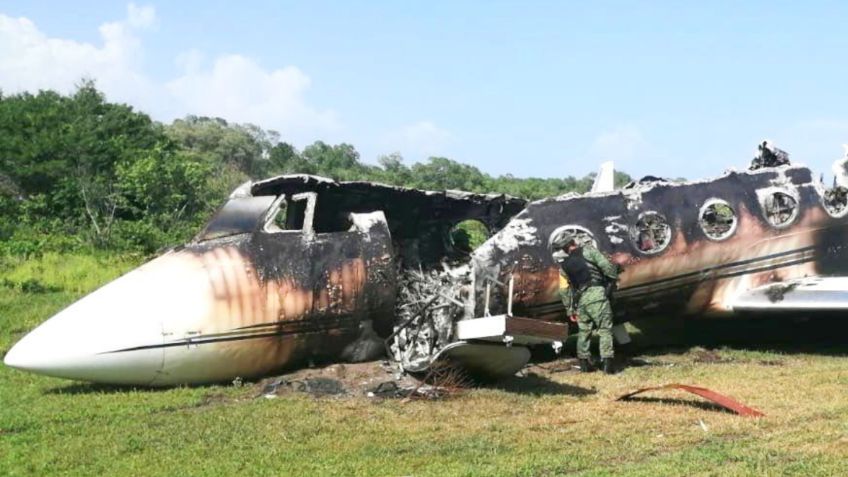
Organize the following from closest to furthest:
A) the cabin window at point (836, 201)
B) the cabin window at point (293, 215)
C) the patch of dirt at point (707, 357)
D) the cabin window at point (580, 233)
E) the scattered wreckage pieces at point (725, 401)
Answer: the scattered wreckage pieces at point (725, 401) → the cabin window at point (293, 215) → the cabin window at point (580, 233) → the patch of dirt at point (707, 357) → the cabin window at point (836, 201)

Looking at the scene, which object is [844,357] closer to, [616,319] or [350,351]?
[616,319]

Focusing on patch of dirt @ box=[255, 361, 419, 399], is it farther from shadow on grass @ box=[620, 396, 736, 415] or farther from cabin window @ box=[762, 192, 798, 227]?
cabin window @ box=[762, 192, 798, 227]

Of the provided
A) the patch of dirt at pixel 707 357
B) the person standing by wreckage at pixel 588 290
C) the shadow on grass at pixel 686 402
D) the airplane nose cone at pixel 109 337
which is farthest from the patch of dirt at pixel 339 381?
the patch of dirt at pixel 707 357

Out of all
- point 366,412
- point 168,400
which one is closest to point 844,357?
point 366,412

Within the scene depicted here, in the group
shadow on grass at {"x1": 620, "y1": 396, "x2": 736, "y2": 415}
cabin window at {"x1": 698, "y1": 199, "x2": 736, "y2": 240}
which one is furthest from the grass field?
cabin window at {"x1": 698, "y1": 199, "x2": 736, "y2": 240}

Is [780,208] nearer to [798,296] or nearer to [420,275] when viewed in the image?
[798,296]

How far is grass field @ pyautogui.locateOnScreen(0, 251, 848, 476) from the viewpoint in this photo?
27.7 ft

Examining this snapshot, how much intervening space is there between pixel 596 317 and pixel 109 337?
6.58m

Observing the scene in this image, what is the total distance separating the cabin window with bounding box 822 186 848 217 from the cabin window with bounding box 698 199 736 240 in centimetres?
187

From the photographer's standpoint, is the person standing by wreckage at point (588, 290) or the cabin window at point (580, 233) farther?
the cabin window at point (580, 233)

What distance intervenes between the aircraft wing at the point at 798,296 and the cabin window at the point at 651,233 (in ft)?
5.45

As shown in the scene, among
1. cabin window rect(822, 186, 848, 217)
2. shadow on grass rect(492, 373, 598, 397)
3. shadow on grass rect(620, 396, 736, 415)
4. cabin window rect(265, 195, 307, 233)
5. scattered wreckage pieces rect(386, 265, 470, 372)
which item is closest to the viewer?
shadow on grass rect(620, 396, 736, 415)

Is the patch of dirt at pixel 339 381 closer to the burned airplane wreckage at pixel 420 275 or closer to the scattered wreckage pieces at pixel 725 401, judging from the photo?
the burned airplane wreckage at pixel 420 275

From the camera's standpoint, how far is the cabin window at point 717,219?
15.6 m
